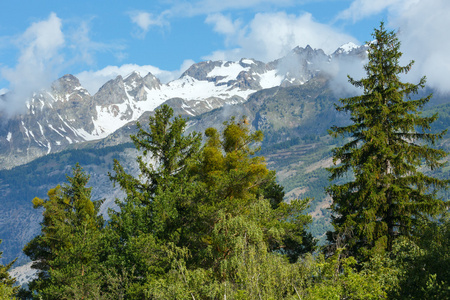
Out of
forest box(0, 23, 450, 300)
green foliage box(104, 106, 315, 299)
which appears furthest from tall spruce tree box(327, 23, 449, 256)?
green foliage box(104, 106, 315, 299)

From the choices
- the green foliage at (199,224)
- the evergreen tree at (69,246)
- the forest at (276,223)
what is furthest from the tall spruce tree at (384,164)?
the evergreen tree at (69,246)

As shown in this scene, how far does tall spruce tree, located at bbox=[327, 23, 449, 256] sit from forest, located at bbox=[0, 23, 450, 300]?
0.08 m

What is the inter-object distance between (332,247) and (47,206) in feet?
115

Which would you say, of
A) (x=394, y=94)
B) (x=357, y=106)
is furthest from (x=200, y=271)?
(x=394, y=94)

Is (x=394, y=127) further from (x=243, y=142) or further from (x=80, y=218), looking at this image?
(x=80, y=218)

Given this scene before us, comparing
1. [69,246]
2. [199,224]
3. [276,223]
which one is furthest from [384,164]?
[69,246]

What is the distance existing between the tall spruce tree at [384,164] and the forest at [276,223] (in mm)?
79

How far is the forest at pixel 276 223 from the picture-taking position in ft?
64.7

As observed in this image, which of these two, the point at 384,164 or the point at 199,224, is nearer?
the point at 384,164

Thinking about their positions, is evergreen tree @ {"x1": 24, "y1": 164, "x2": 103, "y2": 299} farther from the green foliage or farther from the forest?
the green foliage

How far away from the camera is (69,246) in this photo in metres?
42.1

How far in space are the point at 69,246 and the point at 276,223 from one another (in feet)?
77.8

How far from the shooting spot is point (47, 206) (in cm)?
4784

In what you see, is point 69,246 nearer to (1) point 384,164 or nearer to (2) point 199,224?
(2) point 199,224
